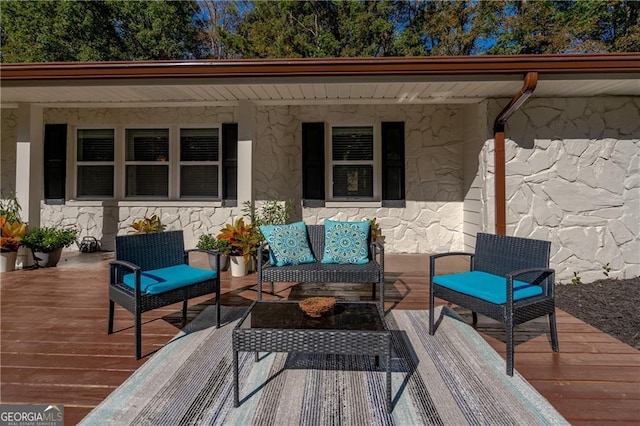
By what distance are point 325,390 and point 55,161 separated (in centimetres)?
659

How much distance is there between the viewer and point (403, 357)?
2.45m

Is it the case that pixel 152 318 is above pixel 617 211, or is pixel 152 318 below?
below

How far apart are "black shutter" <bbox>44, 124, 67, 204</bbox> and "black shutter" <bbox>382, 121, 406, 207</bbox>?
5.72 meters

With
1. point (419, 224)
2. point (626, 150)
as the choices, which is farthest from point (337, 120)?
point (626, 150)

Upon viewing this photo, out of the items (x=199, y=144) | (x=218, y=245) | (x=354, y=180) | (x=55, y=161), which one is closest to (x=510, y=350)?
(x=218, y=245)

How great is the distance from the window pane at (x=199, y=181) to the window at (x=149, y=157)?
0.32 meters

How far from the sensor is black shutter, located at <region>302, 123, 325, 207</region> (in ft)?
19.8

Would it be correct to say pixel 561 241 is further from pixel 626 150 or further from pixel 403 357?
pixel 403 357

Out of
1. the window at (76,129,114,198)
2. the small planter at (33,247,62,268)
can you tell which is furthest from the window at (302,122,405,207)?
the small planter at (33,247,62,268)

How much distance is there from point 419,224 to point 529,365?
12.8 ft

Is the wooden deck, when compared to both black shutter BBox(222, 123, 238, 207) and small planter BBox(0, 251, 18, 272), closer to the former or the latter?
small planter BBox(0, 251, 18, 272)

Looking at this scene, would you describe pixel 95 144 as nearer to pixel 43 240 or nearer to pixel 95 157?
pixel 95 157

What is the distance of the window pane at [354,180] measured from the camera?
20.6 feet

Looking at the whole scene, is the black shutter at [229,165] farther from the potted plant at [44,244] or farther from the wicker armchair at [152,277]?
the wicker armchair at [152,277]
